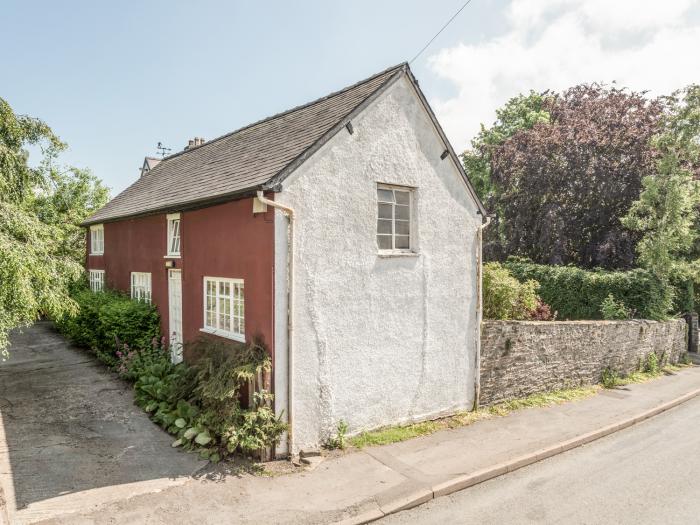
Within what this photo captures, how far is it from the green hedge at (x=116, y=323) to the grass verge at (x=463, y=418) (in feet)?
21.8

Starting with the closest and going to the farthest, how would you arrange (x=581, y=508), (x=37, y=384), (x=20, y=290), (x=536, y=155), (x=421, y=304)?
(x=581, y=508) → (x=20, y=290) → (x=421, y=304) → (x=37, y=384) → (x=536, y=155)

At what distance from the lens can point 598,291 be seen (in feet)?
55.1

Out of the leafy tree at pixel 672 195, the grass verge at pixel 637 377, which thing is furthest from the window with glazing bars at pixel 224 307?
the leafy tree at pixel 672 195

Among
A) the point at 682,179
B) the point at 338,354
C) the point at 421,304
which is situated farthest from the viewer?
the point at 682,179

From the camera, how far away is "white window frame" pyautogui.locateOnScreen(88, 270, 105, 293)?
17.2 m

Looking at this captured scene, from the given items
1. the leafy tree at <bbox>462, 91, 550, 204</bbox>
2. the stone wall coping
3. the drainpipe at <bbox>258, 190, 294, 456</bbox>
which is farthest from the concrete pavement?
the leafy tree at <bbox>462, 91, 550, 204</bbox>

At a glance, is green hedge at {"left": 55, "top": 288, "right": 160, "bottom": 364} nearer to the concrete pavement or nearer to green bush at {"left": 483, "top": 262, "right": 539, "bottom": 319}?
the concrete pavement

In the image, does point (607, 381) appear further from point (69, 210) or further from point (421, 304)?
point (69, 210)

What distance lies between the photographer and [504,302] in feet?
42.6

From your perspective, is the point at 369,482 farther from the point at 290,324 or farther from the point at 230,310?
the point at 230,310

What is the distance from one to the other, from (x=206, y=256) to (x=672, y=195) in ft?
56.2

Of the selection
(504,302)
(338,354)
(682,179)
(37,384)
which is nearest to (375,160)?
(338,354)

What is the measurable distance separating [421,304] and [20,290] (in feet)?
24.0

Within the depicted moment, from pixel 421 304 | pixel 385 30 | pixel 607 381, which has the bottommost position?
pixel 607 381
